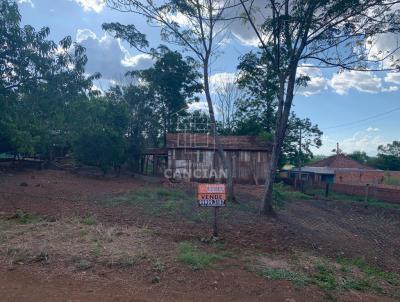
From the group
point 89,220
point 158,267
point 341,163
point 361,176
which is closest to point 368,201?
point 89,220

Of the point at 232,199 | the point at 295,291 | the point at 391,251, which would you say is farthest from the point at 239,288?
the point at 232,199

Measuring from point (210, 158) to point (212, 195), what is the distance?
15.0 m

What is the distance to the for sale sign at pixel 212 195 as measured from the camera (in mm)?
6906

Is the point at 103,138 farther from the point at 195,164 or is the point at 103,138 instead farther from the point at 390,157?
the point at 390,157

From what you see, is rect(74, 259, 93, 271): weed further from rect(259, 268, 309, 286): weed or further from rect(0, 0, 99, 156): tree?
rect(0, 0, 99, 156): tree

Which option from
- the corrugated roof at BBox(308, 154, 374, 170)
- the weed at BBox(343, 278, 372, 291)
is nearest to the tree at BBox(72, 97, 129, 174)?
the weed at BBox(343, 278, 372, 291)

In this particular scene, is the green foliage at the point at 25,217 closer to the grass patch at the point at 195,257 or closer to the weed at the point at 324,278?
the grass patch at the point at 195,257

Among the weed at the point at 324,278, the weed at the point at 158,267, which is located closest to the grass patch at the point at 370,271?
the weed at the point at 324,278

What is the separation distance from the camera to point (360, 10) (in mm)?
9625

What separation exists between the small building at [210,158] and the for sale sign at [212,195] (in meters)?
14.3

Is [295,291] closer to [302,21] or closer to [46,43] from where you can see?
[302,21]

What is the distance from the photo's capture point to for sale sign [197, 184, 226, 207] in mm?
6906

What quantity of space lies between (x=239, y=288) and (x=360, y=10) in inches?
336

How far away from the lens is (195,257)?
5598 millimetres
